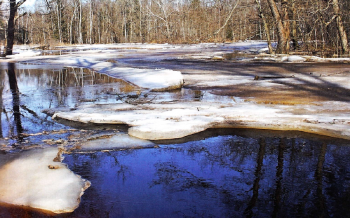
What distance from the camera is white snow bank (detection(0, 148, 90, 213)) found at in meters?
Result: 3.05

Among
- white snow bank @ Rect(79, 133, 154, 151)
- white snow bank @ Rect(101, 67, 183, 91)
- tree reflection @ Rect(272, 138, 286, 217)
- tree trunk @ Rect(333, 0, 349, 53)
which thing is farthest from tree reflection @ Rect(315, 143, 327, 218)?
tree trunk @ Rect(333, 0, 349, 53)

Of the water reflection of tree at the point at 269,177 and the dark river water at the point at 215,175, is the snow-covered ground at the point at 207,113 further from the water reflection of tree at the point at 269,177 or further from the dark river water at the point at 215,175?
the water reflection of tree at the point at 269,177

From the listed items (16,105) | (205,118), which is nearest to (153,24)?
(16,105)

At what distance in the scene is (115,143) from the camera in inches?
182

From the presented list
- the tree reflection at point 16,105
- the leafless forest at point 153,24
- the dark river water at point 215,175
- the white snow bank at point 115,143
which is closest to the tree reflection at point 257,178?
the dark river water at point 215,175

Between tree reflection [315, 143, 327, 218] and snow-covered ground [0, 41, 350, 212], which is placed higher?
snow-covered ground [0, 41, 350, 212]

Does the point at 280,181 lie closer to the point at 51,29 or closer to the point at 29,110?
the point at 29,110

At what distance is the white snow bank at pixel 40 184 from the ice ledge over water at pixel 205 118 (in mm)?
1418

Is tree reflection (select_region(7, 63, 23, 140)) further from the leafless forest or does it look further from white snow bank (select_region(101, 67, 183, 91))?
the leafless forest

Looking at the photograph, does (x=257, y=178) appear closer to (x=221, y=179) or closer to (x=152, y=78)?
(x=221, y=179)

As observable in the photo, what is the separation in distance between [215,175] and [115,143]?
155 centimetres

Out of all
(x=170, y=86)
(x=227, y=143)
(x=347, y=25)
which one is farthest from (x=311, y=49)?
(x=227, y=143)

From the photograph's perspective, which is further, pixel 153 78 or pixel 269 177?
pixel 153 78

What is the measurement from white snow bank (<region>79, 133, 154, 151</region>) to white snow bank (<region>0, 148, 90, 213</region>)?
0.52m
